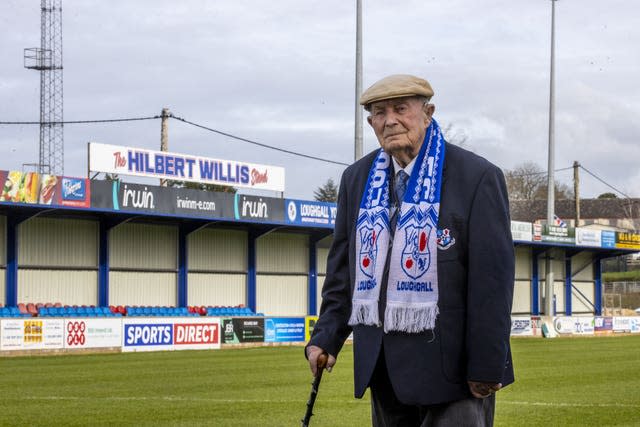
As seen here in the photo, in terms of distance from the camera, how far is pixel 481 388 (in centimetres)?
470

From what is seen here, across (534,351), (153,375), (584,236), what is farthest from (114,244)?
(584,236)

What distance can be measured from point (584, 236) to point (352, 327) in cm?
5596

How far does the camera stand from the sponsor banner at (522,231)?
53406 mm

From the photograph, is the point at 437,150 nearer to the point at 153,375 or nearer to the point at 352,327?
the point at 352,327

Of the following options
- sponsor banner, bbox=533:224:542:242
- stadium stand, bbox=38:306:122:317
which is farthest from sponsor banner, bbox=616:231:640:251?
stadium stand, bbox=38:306:122:317

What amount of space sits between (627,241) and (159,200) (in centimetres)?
3446

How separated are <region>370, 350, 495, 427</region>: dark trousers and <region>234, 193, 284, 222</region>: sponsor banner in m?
34.7

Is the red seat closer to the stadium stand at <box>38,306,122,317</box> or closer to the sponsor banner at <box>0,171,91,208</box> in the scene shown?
the stadium stand at <box>38,306,122,317</box>

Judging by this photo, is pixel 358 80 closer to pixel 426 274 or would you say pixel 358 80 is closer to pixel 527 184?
pixel 426 274

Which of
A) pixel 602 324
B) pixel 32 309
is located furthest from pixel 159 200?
pixel 602 324

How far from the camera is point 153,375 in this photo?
21.5 metres

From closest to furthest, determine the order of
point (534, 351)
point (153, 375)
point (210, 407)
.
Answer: point (210, 407), point (153, 375), point (534, 351)

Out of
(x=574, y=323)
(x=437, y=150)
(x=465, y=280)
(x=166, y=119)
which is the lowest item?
(x=574, y=323)

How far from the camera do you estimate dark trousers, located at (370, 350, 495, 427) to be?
15.6 feet
